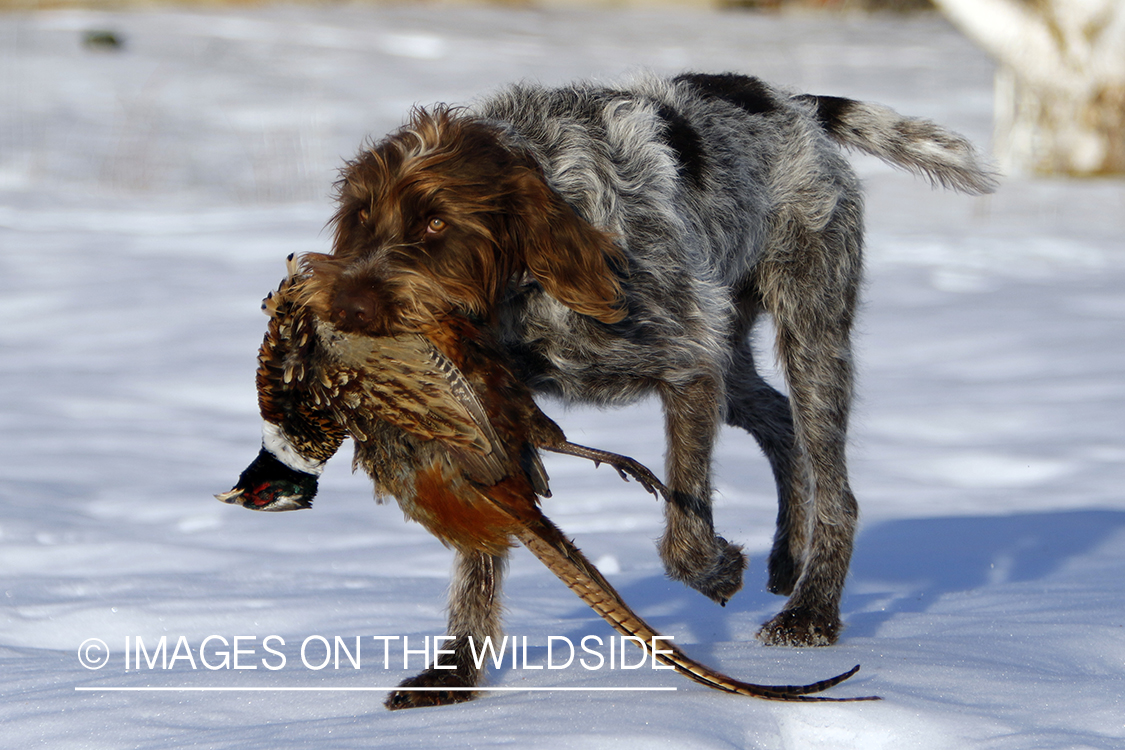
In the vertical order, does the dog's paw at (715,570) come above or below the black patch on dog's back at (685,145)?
below

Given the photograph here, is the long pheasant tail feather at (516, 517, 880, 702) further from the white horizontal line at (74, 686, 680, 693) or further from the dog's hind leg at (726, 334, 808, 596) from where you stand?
the dog's hind leg at (726, 334, 808, 596)

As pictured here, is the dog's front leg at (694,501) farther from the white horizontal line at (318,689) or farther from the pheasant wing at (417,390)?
the pheasant wing at (417,390)

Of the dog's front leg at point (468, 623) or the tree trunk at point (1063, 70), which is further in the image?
the tree trunk at point (1063, 70)

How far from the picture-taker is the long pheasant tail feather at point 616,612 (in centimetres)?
242

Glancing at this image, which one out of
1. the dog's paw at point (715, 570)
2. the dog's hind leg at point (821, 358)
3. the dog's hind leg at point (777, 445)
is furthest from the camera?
the dog's hind leg at point (777, 445)

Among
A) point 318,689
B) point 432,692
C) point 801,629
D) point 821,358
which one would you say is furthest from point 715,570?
point 318,689

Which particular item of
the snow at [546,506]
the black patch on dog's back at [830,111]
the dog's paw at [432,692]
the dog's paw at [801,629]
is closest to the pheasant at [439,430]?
the snow at [546,506]

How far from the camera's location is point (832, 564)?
12.3ft

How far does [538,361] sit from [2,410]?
12.5 ft

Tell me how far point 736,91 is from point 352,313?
1.88 meters

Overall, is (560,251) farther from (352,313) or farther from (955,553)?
(955,553)

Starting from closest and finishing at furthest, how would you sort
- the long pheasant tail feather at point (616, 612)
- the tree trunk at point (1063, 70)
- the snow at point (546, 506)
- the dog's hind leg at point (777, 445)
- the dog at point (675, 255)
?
the long pheasant tail feather at point (616, 612), the snow at point (546, 506), the dog at point (675, 255), the dog's hind leg at point (777, 445), the tree trunk at point (1063, 70)

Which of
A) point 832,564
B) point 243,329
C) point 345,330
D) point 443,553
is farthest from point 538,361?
point 243,329

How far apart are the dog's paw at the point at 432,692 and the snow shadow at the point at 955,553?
53.8 inches
